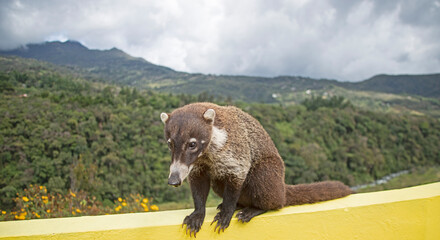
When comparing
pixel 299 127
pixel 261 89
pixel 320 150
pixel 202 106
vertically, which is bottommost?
pixel 320 150

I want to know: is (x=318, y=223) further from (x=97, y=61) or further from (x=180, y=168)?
(x=97, y=61)

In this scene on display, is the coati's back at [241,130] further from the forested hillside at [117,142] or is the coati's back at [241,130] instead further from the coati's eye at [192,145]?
the forested hillside at [117,142]

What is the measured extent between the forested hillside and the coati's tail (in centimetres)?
1257

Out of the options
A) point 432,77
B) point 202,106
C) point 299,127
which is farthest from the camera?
point 432,77

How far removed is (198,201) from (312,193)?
1178mm

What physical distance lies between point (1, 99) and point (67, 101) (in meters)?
4.89

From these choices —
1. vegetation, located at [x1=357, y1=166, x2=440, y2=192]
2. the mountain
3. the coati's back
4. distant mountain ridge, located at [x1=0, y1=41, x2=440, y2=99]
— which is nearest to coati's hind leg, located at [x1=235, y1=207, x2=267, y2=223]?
the coati's back

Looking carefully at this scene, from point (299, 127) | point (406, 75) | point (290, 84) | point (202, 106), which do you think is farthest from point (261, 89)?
point (202, 106)

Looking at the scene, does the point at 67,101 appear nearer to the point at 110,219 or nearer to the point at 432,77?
the point at 110,219

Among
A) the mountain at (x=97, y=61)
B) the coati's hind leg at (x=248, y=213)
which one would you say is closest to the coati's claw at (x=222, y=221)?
the coati's hind leg at (x=248, y=213)

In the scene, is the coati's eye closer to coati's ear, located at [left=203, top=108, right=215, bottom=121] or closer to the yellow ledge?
coati's ear, located at [left=203, top=108, right=215, bottom=121]

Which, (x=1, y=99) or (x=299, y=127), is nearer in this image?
(x=1, y=99)

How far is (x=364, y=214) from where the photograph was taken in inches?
90.5

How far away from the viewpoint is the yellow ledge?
2.02m
